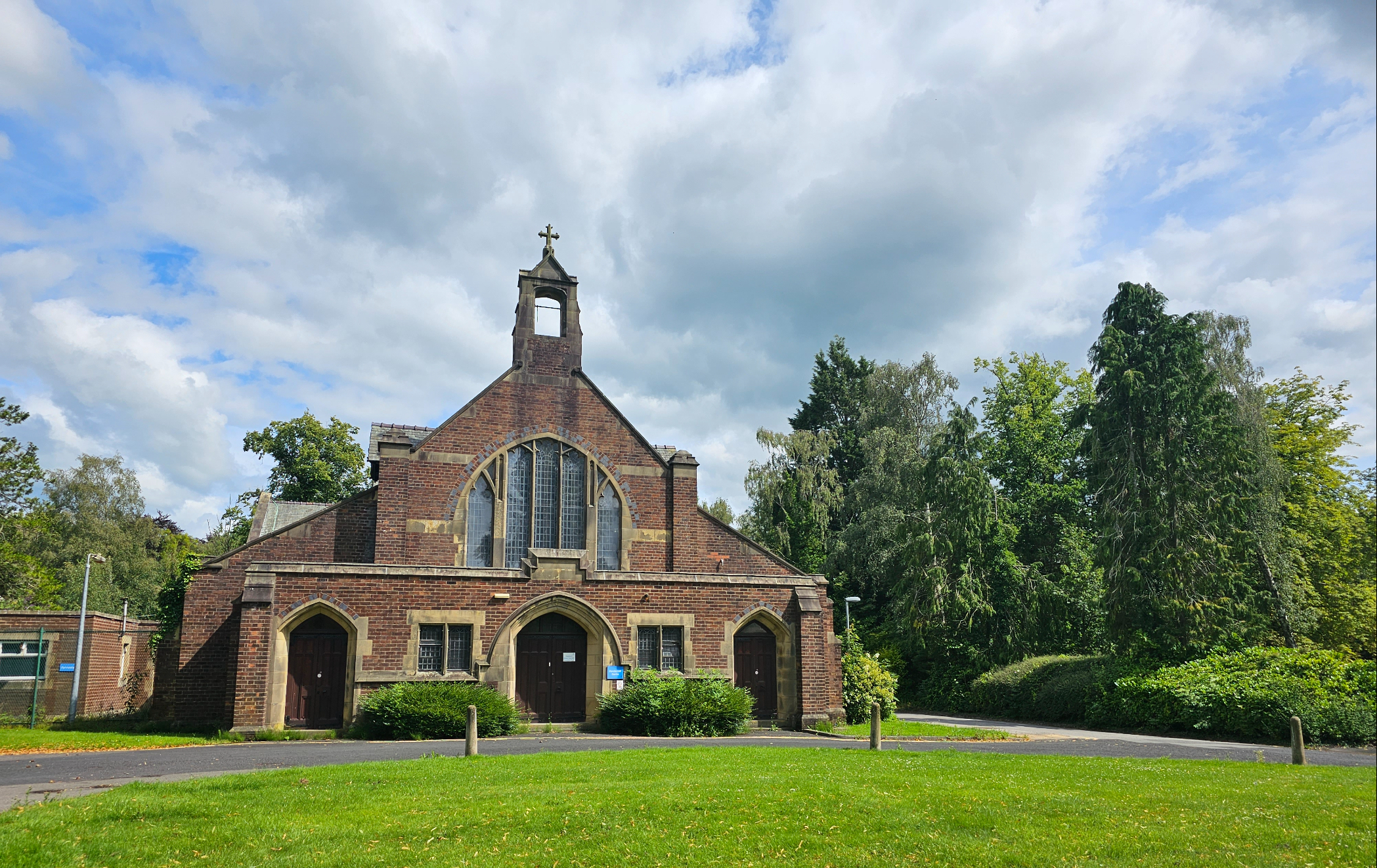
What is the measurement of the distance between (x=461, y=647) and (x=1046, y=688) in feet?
60.7

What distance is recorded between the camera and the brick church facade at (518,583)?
21.1m

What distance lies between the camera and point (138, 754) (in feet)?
50.8

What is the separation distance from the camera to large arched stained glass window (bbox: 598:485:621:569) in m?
25.8

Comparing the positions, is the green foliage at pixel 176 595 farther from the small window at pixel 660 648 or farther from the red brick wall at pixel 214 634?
the small window at pixel 660 648

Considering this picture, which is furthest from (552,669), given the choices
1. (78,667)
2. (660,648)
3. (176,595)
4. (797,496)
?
(797,496)

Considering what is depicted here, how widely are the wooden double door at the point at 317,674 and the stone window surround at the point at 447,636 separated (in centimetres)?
161

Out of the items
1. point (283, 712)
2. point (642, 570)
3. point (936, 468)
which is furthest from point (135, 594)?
point (936, 468)

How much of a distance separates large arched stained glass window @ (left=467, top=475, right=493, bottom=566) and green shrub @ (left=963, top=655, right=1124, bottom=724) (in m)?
18.0

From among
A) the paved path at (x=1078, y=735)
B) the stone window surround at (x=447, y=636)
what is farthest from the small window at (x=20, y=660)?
the paved path at (x=1078, y=735)

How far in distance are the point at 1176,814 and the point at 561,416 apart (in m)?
20.3

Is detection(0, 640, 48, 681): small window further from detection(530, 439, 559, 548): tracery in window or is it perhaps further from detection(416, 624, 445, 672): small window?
detection(530, 439, 559, 548): tracery in window

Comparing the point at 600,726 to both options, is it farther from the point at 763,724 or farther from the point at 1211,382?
the point at 1211,382

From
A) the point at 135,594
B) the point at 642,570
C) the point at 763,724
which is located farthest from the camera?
the point at 135,594

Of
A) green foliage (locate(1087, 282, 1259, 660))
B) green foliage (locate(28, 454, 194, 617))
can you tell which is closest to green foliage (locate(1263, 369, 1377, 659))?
green foliage (locate(1087, 282, 1259, 660))
